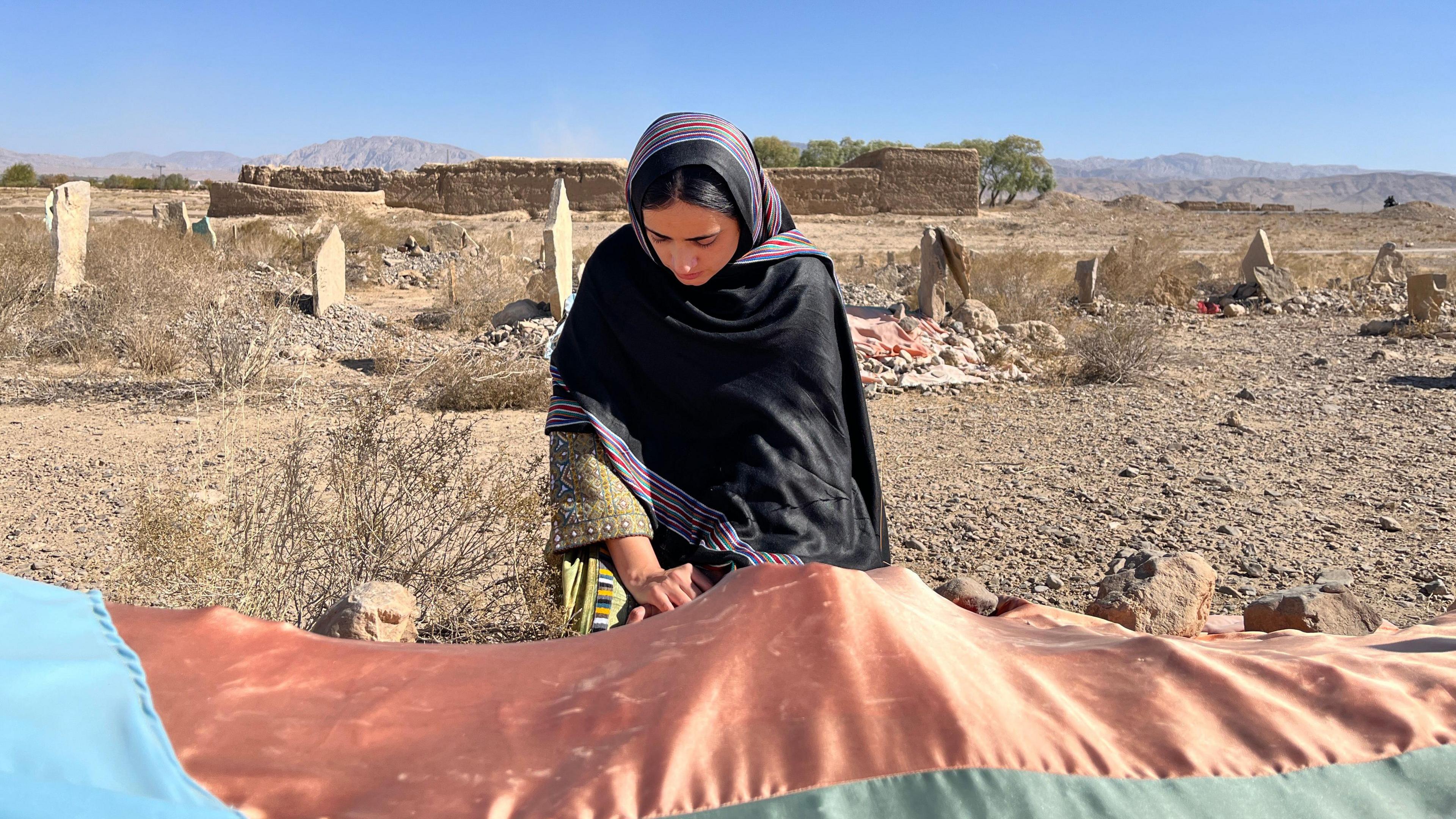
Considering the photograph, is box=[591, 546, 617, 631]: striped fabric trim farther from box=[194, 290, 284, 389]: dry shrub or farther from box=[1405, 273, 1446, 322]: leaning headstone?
box=[1405, 273, 1446, 322]: leaning headstone

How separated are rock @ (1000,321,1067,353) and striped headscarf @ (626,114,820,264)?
6.23 meters

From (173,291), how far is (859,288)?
644cm

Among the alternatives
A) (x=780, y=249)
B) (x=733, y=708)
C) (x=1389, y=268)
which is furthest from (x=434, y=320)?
(x=1389, y=268)

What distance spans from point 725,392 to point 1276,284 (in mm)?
10396

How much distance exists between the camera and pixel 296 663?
1085mm

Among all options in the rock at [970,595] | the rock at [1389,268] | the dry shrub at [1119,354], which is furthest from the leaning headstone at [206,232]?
the rock at [1389,268]

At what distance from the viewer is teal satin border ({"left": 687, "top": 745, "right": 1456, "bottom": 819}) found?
3.02ft

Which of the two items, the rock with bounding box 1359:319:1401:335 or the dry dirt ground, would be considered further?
the rock with bounding box 1359:319:1401:335

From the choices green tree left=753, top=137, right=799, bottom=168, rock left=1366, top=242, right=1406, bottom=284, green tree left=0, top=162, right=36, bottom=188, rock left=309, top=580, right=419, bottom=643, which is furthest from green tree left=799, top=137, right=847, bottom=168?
rock left=309, top=580, right=419, bottom=643

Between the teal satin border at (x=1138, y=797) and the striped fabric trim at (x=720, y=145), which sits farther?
the striped fabric trim at (x=720, y=145)

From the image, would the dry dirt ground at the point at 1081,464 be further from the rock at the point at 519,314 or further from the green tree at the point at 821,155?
the green tree at the point at 821,155

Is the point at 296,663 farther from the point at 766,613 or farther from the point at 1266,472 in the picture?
the point at 1266,472

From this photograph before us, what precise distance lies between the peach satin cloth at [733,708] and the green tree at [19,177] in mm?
40296

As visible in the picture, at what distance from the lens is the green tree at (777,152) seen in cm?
4447
